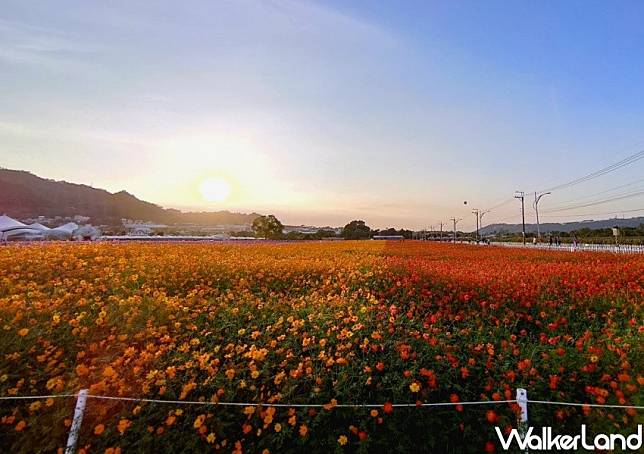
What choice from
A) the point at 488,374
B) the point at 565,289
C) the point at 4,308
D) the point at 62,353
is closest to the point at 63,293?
the point at 4,308

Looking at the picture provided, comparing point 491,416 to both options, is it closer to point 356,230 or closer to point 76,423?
point 76,423

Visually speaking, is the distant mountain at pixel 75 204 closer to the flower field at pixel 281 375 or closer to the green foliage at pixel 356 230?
the green foliage at pixel 356 230

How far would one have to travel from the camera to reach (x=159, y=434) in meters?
2.92

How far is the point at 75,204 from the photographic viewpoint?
100 m

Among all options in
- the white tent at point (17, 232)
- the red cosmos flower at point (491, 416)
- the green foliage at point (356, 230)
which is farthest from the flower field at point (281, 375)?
the green foliage at point (356, 230)

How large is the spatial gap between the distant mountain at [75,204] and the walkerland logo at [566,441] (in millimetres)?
95530

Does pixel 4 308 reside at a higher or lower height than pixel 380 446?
higher

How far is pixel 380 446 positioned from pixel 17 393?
304cm

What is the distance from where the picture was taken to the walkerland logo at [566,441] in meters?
2.83

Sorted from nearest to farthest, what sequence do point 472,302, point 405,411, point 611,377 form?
point 405,411
point 611,377
point 472,302

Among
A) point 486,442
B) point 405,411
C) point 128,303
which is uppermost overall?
point 128,303

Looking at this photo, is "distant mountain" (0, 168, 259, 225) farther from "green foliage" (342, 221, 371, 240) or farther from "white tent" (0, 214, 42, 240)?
"white tent" (0, 214, 42, 240)

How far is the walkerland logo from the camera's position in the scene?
9.30 feet

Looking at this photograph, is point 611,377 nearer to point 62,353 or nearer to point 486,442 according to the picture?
point 486,442
